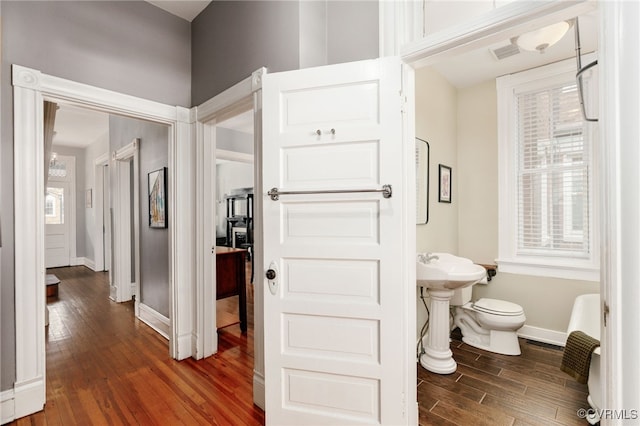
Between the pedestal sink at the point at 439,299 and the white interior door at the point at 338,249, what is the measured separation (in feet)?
2.66

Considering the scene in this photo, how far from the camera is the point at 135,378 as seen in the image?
233cm

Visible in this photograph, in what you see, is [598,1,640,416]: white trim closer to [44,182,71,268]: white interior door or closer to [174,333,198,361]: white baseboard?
[174,333,198,361]: white baseboard

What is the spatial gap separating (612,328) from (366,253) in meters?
0.91

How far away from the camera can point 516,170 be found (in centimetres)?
317

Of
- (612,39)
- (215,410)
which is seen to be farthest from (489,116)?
(215,410)

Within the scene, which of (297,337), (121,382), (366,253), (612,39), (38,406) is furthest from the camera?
(121,382)

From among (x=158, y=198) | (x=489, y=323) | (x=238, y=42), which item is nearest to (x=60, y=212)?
(x=158, y=198)

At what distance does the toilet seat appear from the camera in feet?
8.79

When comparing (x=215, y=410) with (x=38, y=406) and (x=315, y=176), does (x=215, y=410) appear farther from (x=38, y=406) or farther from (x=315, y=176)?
(x=315, y=176)

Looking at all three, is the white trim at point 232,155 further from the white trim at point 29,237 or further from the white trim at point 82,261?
the white trim at point 82,261

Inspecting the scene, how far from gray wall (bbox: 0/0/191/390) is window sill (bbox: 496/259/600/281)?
3.58 meters

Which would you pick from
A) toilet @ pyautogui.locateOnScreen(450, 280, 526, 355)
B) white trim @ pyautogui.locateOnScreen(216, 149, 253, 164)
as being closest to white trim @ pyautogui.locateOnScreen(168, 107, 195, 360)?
white trim @ pyautogui.locateOnScreen(216, 149, 253, 164)

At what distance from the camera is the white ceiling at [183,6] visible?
8.27 ft

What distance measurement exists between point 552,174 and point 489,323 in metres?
1.60
